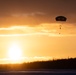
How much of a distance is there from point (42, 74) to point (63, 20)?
9.14 m

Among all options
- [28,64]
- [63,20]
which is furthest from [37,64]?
[63,20]

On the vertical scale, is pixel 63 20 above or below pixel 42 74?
above

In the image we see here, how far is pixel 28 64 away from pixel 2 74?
153ft

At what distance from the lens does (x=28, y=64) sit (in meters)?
134

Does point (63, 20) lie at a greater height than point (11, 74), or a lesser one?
greater

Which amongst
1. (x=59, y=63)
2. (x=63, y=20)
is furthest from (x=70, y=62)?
(x=63, y=20)

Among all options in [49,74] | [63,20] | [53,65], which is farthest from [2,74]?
[53,65]

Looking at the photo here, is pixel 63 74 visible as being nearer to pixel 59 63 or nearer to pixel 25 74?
pixel 25 74

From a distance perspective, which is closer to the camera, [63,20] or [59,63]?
[63,20]

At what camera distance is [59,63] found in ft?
433

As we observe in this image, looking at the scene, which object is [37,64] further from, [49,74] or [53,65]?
[49,74]

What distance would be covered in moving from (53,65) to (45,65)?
2.25m

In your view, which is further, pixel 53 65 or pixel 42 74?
pixel 53 65

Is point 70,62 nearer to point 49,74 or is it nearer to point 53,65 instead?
point 53,65
